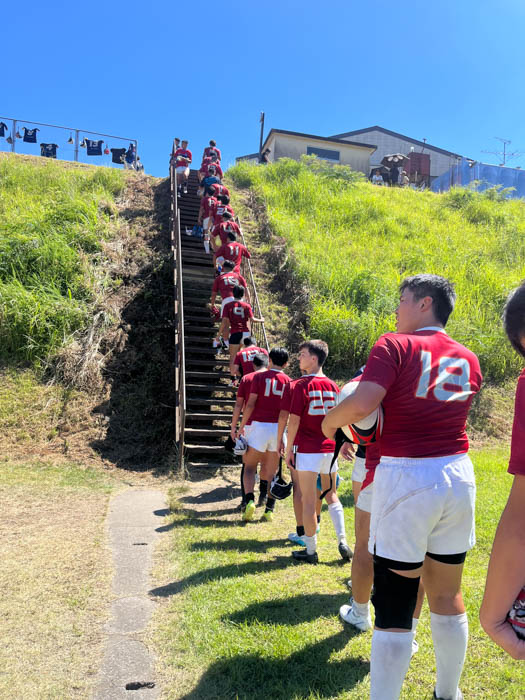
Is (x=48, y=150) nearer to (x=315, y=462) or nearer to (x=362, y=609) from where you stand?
(x=315, y=462)

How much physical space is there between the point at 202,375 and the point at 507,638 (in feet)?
26.7

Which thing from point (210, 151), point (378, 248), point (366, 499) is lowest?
point (366, 499)

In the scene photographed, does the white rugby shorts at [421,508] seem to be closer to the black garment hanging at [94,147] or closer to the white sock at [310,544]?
the white sock at [310,544]

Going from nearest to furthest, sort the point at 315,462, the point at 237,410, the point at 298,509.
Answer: the point at 315,462 → the point at 298,509 → the point at 237,410

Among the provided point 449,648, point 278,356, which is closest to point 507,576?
point 449,648

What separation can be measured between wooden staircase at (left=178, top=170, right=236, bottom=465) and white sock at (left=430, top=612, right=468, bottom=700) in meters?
5.90

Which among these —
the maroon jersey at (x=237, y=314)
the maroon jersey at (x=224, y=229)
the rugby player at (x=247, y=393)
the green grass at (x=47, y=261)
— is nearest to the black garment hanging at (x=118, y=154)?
the green grass at (x=47, y=261)

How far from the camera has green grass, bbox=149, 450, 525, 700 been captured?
8.79ft

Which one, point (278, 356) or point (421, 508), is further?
point (278, 356)

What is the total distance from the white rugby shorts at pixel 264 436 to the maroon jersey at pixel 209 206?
24.6 feet

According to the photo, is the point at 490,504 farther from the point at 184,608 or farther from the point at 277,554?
the point at 184,608

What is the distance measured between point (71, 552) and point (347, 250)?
11993mm

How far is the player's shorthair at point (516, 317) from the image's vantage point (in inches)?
59.1

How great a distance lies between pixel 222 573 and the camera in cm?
413
